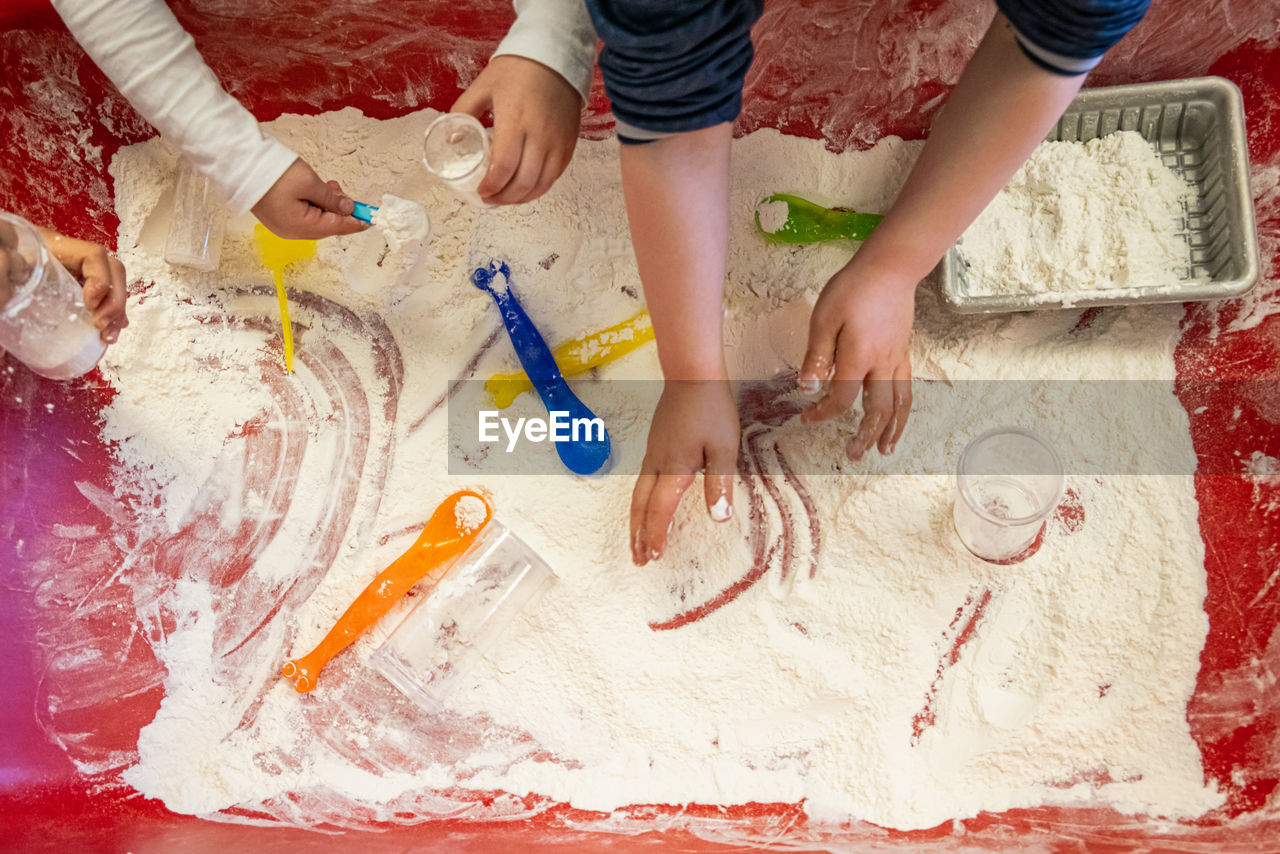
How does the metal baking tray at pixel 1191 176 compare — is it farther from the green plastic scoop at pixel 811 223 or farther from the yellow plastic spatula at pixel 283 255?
the yellow plastic spatula at pixel 283 255

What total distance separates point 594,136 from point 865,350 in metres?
0.43

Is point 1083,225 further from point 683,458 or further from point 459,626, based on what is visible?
point 459,626

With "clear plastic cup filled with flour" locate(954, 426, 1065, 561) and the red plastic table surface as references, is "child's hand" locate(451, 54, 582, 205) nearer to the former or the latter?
the red plastic table surface

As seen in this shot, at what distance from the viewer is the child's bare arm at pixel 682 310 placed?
65cm

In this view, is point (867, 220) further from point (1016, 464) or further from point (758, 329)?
point (1016, 464)

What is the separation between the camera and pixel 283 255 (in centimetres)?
99

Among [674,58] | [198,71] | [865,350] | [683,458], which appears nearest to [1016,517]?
[865,350]

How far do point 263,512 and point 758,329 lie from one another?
1.98 feet

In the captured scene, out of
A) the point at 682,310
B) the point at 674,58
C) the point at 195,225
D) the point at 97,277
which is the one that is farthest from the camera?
the point at 195,225

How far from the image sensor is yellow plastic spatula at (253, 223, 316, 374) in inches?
38.8

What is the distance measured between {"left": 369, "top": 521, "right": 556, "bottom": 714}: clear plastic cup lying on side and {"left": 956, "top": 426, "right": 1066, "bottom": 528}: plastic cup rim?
1.42 feet

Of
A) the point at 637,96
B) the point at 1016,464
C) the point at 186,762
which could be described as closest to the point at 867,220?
the point at 1016,464

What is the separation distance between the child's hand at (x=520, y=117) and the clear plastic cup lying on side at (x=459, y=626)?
0.38m

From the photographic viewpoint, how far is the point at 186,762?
0.90m
